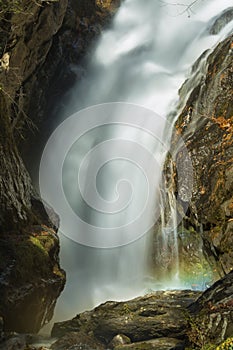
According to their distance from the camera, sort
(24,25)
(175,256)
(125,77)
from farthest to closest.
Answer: (125,77) → (175,256) → (24,25)

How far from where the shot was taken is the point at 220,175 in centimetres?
1098

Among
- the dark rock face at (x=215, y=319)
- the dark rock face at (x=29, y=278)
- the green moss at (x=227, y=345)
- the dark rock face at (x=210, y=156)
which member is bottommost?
the green moss at (x=227, y=345)

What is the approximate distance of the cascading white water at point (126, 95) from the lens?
12922 mm

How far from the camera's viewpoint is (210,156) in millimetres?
11594

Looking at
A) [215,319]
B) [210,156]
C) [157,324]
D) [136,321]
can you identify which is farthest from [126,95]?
[215,319]

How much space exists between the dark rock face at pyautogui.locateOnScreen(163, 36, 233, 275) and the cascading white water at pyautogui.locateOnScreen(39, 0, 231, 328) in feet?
4.55

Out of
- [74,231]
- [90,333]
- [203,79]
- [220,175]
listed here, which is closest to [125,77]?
[203,79]

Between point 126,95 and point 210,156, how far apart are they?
7.77 m

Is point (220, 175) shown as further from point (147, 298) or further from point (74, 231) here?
point (74, 231)

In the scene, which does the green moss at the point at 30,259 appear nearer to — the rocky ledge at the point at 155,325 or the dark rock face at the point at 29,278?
the dark rock face at the point at 29,278

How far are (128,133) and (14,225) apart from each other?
901cm

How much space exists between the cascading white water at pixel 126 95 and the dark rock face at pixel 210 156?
1.39 metres

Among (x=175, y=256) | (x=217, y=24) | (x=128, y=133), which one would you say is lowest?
(x=175, y=256)

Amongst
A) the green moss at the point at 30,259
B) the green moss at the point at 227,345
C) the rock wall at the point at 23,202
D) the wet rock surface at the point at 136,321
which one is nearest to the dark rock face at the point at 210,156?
the wet rock surface at the point at 136,321
